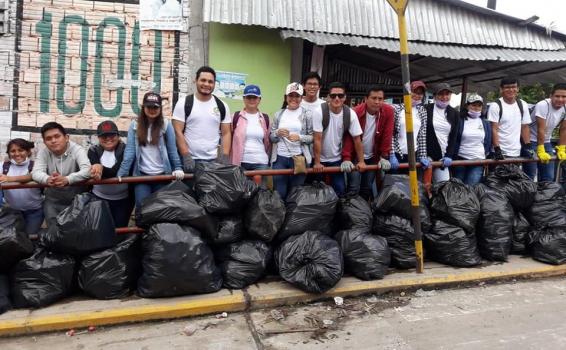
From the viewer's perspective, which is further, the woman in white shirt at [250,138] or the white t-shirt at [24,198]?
the woman in white shirt at [250,138]

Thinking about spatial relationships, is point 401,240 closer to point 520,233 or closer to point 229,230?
point 520,233

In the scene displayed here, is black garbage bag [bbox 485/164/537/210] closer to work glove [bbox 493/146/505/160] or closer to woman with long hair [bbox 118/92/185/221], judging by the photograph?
work glove [bbox 493/146/505/160]

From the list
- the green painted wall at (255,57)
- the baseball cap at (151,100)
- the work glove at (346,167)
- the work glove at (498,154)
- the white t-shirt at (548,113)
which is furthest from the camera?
the green painted wall at (255,57)

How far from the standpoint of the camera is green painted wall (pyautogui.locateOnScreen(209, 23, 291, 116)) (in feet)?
19.1

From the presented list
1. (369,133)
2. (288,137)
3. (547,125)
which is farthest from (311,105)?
(547,125)

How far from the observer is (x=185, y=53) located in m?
5.82

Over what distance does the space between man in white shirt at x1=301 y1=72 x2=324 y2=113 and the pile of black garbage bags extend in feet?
2.81

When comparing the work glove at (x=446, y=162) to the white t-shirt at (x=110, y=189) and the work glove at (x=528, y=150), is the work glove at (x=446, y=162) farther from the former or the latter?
the white t-shirt at (x=110, y=189)

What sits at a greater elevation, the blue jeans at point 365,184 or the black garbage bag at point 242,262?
the blue jeans at point 365,184

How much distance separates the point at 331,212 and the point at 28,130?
4464 mm

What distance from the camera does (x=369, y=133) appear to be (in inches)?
170

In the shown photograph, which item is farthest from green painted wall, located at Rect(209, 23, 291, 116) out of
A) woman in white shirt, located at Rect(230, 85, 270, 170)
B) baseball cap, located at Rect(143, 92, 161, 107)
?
baseball cap, located at Rect(143, 92, 161, 107)

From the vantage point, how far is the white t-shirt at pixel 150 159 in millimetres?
3617

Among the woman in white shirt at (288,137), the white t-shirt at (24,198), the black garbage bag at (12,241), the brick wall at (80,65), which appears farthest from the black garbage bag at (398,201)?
the brick wall at (80,65)
